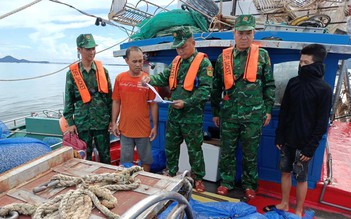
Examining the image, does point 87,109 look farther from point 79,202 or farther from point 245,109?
point 79,202

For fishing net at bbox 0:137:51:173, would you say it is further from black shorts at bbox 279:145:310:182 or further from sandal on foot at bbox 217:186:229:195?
black shorts at bbox 279:145:310:182

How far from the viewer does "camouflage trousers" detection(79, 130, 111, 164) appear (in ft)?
10.9

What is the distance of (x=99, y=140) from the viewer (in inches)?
132

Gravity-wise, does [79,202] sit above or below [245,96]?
below

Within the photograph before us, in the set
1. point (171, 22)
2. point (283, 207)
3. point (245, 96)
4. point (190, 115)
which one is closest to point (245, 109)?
point (245, 96)

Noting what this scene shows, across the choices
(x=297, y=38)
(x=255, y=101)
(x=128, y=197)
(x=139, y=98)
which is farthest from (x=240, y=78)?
(x=128, y=197)

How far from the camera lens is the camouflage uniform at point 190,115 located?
9.37 feet


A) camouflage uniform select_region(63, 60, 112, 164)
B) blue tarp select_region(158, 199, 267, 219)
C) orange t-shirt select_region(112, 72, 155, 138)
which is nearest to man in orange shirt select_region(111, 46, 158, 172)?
orange t-shirt select_region(112, 72, 155, 138)

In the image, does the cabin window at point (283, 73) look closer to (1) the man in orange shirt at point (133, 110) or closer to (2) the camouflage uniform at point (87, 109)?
(1) the man in orange shirt at point (133, 110)

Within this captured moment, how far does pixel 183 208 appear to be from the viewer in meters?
1.46

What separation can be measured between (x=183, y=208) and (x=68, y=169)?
870mm

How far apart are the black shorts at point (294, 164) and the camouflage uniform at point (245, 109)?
1.18 feet

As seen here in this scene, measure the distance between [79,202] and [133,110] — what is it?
192cm

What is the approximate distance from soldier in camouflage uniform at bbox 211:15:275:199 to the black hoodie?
0.36 meters
